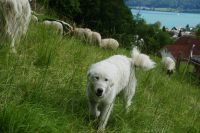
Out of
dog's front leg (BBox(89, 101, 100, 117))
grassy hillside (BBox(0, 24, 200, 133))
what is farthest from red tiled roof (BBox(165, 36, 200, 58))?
dog's front leg (BBox(89, 101, 100, 117))

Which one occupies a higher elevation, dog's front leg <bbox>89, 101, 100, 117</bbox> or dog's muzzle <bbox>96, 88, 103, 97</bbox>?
dog's muzzle <bbox>96, 88, 103, 97</bbox>

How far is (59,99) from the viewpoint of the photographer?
6547mm

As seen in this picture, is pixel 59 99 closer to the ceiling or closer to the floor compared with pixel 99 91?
closer to the floor

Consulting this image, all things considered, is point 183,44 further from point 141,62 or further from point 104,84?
point 104,84

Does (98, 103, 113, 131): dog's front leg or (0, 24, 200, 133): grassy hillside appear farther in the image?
(98, 103, 113, 131): dog's front leg

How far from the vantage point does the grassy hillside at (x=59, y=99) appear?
16.8 feet

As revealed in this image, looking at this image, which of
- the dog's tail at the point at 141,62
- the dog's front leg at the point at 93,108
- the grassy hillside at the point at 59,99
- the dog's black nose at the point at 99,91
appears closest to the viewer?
the grassy hillside at the point at 59,99

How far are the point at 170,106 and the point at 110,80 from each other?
2271 millimetres

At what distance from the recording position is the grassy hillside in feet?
16.8

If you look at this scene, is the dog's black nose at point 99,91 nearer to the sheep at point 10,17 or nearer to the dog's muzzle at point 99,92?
the dog's muzzle at point 99,92

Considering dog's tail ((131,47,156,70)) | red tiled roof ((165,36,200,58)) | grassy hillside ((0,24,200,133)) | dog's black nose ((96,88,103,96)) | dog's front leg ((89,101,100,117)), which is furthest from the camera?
red tiled roof ((165,36,200,58))

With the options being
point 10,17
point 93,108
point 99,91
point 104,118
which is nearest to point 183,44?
point 10,17

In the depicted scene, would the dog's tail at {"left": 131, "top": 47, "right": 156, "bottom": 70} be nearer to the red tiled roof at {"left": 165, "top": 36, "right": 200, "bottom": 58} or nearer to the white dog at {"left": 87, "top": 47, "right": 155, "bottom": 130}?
the white dog at {"left": 87, "top": 47, "right": 155, "bottom": 130}

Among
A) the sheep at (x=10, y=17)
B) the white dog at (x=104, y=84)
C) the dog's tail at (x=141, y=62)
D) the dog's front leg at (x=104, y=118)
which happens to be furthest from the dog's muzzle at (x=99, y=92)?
the dog's tail at (x=141, y=62)
